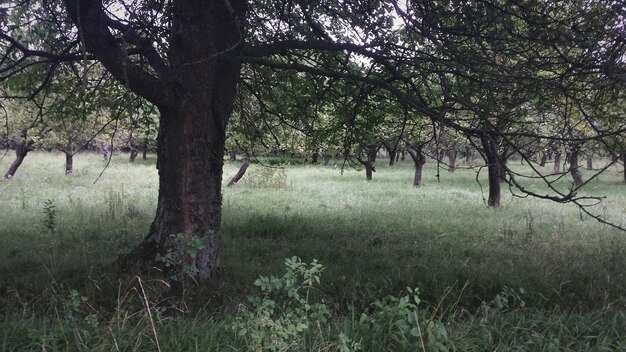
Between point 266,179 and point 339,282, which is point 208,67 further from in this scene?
point 266,179

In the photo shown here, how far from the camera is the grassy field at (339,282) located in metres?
2.83

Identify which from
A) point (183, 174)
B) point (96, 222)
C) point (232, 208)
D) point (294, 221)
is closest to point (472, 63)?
point (183, 174)

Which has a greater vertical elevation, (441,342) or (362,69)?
(362,69)

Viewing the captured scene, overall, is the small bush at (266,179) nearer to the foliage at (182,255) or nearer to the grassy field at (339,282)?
the grassy field at (339,282)

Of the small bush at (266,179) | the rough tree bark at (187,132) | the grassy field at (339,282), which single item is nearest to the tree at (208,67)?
the rough tree bark at (187,132)

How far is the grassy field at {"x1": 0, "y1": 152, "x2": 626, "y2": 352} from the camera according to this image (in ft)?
9.28

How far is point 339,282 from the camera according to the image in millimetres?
5660

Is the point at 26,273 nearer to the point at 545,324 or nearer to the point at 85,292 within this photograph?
the point at 85,292

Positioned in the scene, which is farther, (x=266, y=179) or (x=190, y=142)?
(x=266, y=179)

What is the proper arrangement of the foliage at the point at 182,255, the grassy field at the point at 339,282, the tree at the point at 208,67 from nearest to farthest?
the grassy field at the point at 339,282
the foliage at the point at 182,255
the tree at the point at 208,67

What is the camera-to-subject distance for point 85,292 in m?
5.10

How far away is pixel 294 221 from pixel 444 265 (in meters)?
4.39

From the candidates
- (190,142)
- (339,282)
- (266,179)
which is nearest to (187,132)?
(190,142)

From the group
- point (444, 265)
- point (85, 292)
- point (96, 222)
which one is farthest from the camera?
point (96, 222)
